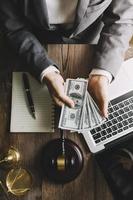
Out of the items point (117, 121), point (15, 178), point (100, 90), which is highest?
point (100, 90)

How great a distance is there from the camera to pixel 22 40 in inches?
56.8

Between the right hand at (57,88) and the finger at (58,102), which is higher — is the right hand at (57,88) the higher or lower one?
the higher one

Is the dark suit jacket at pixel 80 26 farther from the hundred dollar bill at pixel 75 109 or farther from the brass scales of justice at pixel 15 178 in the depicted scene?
the brass scales of justice at pixel 15 178

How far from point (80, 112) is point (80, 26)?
0.97ft

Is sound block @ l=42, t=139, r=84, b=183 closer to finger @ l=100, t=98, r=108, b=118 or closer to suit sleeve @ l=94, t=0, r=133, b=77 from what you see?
finger @ l=100, t=98, r=108, b=118

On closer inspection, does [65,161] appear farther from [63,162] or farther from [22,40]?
[22,40]

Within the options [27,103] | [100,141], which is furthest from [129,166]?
[27,103]

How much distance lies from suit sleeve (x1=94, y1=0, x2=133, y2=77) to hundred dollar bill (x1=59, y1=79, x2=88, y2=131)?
92 mm

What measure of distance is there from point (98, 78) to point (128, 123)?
A: 0.54 feet

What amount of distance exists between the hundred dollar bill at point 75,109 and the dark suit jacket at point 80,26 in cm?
9

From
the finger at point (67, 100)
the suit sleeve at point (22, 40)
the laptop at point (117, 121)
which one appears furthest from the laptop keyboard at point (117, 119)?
the suit sleeve at point (22, 40)

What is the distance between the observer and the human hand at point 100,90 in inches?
53.5

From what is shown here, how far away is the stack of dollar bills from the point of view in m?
1.35

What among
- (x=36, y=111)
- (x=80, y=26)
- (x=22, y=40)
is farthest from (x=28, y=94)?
(x=80, y=26)
